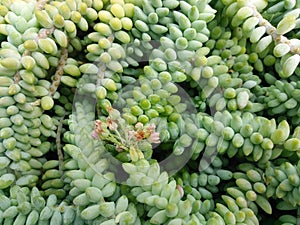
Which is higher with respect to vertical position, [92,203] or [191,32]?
[191,32]

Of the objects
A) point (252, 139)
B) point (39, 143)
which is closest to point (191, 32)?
point (252, 139)

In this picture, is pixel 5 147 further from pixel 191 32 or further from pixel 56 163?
pixel 191 32

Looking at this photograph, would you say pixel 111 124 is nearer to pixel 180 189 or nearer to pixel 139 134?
pixel 139 134

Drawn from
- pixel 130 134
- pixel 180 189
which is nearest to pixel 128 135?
pixel 130 134

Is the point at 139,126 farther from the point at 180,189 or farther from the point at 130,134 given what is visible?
the point at 180,189

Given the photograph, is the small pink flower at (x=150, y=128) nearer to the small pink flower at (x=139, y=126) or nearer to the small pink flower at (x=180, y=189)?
the small pink flower at (x=139, y=126)

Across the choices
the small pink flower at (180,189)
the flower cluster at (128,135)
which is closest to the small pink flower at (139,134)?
the flower cluster at (128,135)

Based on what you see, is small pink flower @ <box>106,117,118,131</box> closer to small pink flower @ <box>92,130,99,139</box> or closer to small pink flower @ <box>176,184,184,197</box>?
small pink flower @ <box>92,130,99,139</box>
